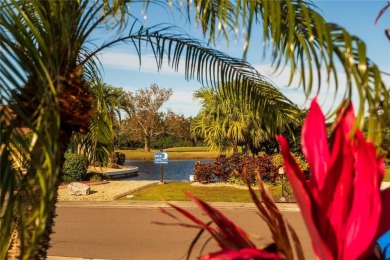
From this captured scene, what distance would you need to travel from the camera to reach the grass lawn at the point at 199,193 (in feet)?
47.2

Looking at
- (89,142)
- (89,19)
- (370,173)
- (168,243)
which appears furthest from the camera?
(168,243)

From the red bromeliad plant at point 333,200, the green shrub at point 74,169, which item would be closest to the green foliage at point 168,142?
the green shrub at point 74,169

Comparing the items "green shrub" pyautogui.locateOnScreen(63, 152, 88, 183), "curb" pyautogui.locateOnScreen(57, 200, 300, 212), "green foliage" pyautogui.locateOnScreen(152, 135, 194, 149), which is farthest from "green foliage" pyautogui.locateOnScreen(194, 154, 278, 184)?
"green foliage" pyautogui.locateOnScreen(152, 135, 194, 149)

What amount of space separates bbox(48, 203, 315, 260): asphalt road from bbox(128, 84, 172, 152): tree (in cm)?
2865

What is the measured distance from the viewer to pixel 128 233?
32.8ft

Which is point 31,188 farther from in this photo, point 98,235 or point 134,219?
point 134,219

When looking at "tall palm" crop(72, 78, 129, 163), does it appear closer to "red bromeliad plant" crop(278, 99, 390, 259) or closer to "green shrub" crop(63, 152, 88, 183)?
"red bromeliad plant" crop(278, 99, 390, 259)

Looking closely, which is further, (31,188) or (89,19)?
(89,19)

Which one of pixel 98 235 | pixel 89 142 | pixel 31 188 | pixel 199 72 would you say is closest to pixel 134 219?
pixel 98 235

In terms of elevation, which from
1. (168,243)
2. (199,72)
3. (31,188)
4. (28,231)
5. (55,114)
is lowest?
(168,243)

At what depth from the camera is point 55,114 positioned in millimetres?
2020

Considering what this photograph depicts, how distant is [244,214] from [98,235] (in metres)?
3.73

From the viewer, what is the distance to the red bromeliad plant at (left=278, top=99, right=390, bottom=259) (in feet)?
5.16

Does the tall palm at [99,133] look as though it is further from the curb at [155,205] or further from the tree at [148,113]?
the tree at [148,113]
